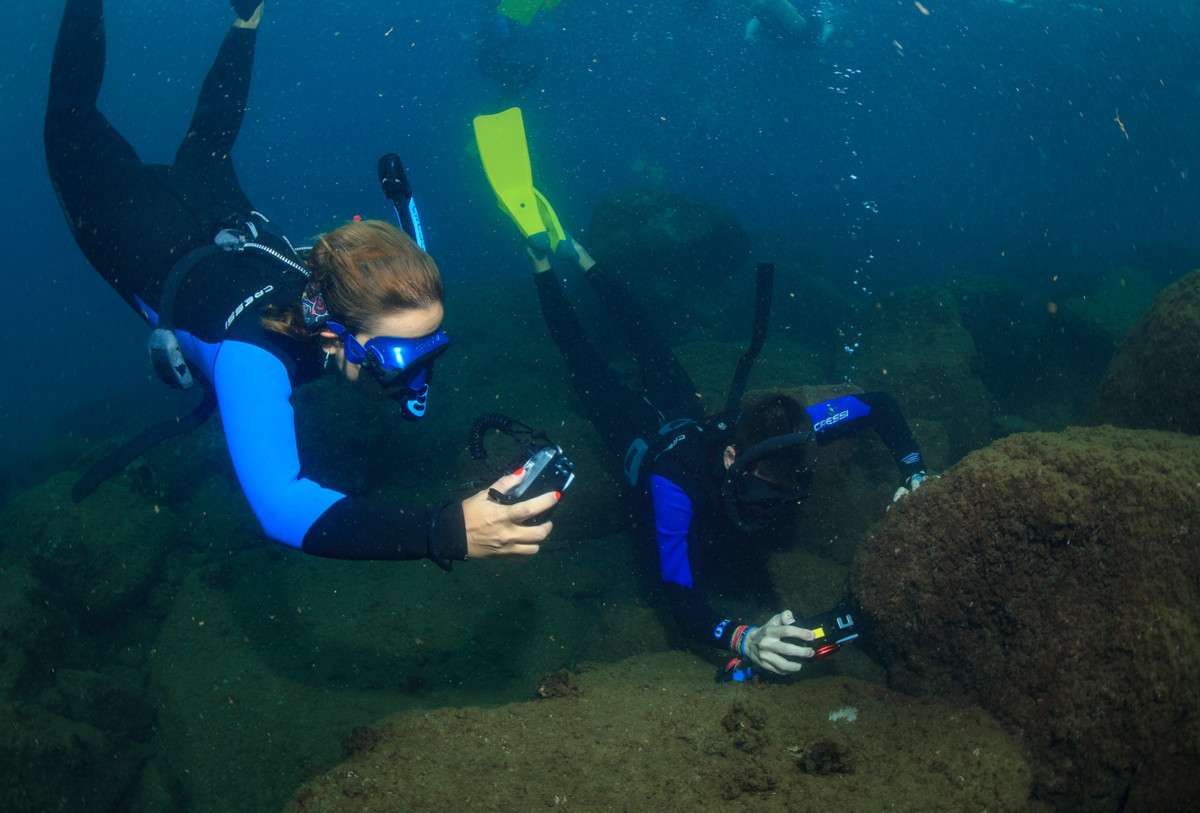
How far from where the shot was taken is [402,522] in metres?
1.99

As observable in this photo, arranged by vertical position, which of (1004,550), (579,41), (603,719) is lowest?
(603,719)

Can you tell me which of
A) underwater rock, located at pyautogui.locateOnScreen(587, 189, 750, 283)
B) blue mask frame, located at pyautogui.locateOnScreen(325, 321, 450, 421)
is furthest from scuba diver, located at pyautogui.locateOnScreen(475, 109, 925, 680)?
underwater rock, located at pyautogui.locateOnScreen(587, 189, 750, 283)

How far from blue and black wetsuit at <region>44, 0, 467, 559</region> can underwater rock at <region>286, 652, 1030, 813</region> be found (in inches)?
33.2

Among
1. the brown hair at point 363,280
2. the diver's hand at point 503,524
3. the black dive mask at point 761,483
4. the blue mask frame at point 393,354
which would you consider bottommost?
the black dive mask at point 761,483

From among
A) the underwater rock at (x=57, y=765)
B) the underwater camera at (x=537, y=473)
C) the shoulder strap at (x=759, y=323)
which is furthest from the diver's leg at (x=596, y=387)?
the underwater rock at (x=57, y=765)

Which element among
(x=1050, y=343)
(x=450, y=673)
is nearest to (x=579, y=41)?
(x=1050, y=343)

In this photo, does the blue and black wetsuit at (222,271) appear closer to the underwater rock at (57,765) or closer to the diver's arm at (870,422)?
the diver's arm at (870,422)

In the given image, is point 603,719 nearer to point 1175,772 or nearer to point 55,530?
point 1175,772

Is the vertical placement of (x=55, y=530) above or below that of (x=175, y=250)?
below

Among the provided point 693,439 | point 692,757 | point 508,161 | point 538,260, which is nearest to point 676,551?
point 693,439

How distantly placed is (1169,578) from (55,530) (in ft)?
29.5

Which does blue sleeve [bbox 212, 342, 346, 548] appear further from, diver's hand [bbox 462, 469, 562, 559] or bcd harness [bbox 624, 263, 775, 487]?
bcd harness [bbox 624, 263, 775, 487]

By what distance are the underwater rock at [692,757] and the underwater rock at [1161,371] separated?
248 cm

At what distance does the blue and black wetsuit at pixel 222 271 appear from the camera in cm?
205
